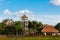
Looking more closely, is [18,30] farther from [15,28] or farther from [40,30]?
[40,30]

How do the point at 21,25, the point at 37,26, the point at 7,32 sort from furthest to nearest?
the point at 37,26
the point at 21,25
the point at 7,32

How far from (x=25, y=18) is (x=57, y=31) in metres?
10.8

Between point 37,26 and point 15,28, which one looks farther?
point 37,26

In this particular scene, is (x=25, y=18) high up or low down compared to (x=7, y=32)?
up

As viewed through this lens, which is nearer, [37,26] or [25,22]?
[25,22]

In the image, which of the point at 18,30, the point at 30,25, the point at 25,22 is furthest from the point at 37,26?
the point at 18,30

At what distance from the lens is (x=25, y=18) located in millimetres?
71000

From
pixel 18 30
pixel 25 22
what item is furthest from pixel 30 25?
pixel 18 30

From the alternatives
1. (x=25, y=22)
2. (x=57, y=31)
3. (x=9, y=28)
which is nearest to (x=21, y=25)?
(x=25, y=22)

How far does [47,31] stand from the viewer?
7062 centimetres

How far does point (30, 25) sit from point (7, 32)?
1704cm

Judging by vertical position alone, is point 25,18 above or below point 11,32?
above

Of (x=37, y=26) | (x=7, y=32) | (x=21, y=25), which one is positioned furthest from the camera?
(x=37, y=26)

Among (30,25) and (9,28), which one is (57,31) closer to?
(30,25)
